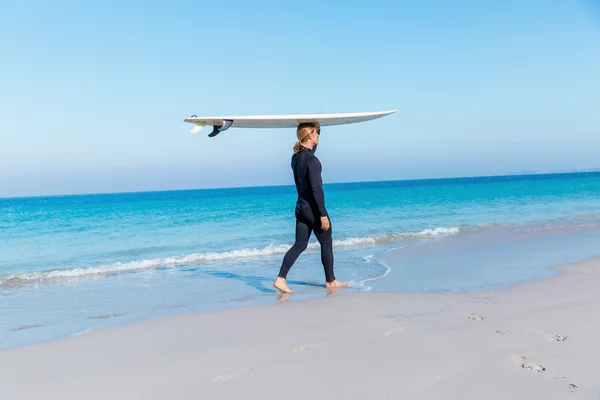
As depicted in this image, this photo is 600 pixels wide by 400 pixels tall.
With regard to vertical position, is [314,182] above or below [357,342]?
above

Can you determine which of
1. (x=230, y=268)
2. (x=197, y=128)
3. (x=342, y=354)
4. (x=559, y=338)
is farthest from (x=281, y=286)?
(x=559, y=338)

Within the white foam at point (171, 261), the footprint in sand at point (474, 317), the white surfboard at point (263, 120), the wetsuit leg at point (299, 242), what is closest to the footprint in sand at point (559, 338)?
the footprint in sand at point (474, 317)

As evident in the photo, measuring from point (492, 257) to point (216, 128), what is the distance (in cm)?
524

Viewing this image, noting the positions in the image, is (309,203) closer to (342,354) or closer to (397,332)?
(397,332)

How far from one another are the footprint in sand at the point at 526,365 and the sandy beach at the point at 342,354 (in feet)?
0.06

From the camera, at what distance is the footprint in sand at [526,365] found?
3340 millimetres

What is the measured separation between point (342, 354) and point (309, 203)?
9.83 ft

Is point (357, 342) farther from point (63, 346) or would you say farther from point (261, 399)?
point (63, 346)

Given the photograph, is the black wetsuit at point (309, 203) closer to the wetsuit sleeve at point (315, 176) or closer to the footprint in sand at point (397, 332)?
the wetsuit sleeve at point (315, 176)

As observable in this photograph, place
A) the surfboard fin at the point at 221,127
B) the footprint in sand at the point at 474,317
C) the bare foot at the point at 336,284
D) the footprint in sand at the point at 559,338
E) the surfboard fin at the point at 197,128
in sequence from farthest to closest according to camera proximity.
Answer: the bare foot at the point at 336,284 < the surfboard fin at the point at 221,127 < the surfboard fin at the point at 197,128 < the footprint in sand at the point at 474,317 < the footprint in sand at the point at 559,338

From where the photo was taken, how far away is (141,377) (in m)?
3.62

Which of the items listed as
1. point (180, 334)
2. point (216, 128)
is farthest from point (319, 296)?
point (216, 128)

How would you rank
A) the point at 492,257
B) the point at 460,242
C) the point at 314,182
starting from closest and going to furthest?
the point at 314,182, the point at 492,257, the point at 460,242

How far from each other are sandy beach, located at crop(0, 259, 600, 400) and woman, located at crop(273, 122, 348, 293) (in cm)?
123
